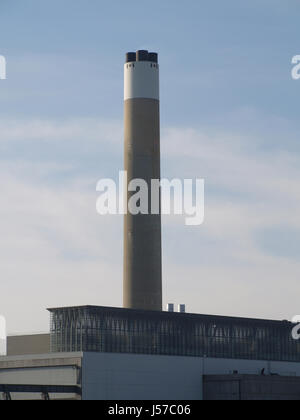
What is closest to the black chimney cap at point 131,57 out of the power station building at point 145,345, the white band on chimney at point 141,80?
the power station building at point 145,345

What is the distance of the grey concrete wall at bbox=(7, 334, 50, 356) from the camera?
122m

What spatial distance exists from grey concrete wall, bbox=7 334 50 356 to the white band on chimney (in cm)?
3163

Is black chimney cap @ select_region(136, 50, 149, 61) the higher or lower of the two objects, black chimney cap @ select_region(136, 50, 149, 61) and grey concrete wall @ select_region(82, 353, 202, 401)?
the higher

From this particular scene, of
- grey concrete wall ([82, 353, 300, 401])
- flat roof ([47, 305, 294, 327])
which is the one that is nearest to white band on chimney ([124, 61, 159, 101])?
flat roof ([47, 305, 294, 327])

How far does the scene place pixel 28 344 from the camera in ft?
413

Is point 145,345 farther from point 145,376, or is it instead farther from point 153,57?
point 153,57

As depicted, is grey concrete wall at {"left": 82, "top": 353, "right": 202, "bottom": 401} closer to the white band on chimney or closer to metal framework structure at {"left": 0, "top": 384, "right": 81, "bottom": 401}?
metal framework structure at {"left": 0, "top": 384, "right": 81, "bottom": 401}

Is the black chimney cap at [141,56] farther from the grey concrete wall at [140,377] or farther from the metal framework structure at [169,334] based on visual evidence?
the grey concrete wall at [140,377]

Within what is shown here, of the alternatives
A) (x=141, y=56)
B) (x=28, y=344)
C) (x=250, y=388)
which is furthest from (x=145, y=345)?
(x=141, y=56)
